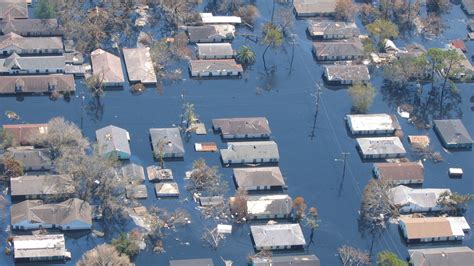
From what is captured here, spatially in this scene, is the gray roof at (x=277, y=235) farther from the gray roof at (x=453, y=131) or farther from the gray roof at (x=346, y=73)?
the gray roof at (x=346, y=73)

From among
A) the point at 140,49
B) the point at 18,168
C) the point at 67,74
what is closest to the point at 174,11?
the point at 140,49

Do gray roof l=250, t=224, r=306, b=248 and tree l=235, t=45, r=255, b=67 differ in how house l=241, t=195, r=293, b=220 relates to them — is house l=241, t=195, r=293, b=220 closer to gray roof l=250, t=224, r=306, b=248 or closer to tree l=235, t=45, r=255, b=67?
gray roof l=250, t=224, r=306, b=248

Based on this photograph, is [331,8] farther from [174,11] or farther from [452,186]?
[452,186]

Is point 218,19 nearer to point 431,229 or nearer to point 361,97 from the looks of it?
point 361,97

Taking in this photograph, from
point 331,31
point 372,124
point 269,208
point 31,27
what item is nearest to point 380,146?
point 372,124

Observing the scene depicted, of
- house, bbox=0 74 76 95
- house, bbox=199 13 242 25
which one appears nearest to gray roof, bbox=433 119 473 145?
house, bbox=199 13 242 25
